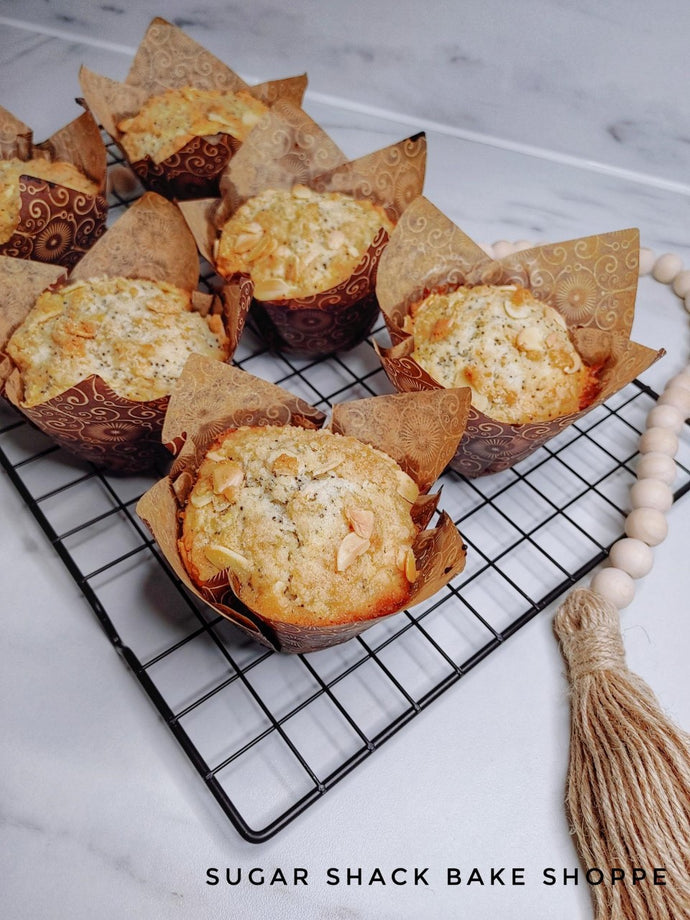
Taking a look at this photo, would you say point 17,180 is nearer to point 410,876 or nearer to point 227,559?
point 227,559

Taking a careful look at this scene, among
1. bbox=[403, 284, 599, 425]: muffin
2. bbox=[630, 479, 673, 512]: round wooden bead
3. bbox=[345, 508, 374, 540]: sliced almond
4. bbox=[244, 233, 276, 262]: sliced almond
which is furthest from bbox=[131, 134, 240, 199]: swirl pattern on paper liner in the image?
bbox=[630, 479, 673, 512]: round wooden bead

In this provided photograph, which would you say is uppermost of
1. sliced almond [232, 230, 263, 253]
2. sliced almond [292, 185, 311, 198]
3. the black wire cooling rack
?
sliced almond [292, 185, 311, 198]

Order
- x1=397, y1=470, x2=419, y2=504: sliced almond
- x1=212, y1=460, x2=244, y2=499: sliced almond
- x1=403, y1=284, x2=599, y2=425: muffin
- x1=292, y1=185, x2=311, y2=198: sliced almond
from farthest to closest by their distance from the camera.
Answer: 1. x1=292, y1=185, x2=311, y2=198: sliced almond
2. x1=403, y1=284, x2=599, y2=425: muffin
3. x1=397, y1=470, x2=419, y2=504: sliced almond
4. x1=212, y1=460, x2=244, y2=499: sliced almond

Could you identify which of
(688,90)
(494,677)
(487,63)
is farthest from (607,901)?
(487,63)

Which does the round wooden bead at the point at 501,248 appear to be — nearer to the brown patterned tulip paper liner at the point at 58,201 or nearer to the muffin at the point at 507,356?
the muffin at the point at 507,356

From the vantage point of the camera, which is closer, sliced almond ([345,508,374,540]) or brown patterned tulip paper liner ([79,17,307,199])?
sliced almond ([345,508,374,540])

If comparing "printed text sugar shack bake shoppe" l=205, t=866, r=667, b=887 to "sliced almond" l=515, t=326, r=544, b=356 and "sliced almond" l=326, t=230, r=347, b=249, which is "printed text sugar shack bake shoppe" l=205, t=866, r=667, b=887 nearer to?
"sliced almond" l=515, t=326, r=544, b=356
